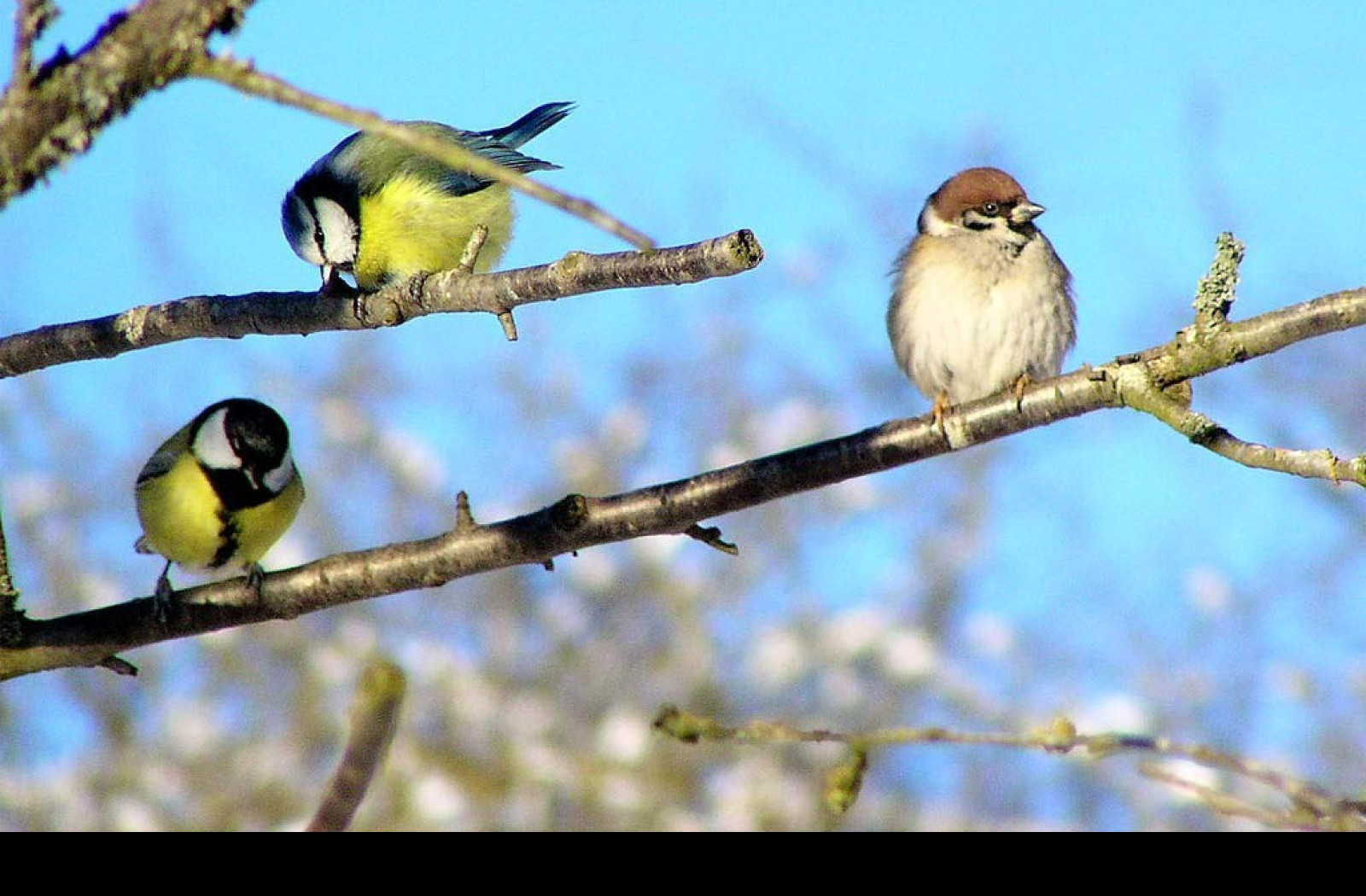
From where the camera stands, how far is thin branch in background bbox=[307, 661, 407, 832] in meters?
1.36

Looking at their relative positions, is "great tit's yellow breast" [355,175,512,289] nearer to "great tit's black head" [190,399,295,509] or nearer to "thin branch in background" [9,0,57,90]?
"great tit's black head" [190,399,295,509]

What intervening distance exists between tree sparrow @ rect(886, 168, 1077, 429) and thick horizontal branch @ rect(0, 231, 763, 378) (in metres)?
1.91

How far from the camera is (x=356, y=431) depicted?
41.8 ft

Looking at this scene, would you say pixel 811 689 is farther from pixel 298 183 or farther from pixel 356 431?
pixel 298 183

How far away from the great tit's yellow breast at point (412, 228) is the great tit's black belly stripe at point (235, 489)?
89 centimetres

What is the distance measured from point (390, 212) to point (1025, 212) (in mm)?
2200

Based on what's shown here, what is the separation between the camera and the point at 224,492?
4461 mm

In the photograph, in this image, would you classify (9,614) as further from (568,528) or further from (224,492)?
(224,492)

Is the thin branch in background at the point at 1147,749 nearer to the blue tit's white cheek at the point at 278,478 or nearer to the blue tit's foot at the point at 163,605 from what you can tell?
the blue tit's foot at the point at 163,605

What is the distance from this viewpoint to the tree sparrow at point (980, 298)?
429 centimetres

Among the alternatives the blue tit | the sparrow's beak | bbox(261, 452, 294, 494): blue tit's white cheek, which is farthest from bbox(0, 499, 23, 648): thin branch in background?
the sparrow's beak

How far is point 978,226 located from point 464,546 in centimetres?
257
